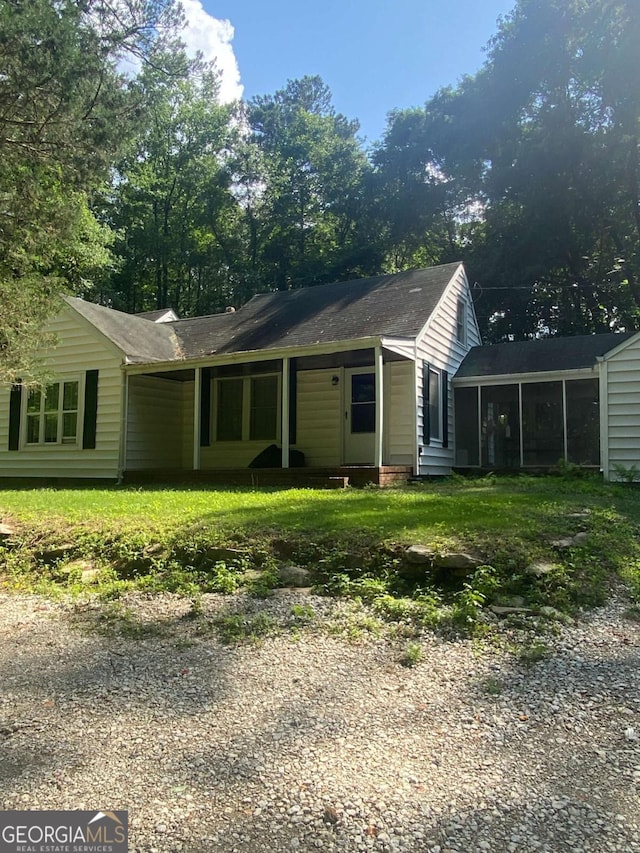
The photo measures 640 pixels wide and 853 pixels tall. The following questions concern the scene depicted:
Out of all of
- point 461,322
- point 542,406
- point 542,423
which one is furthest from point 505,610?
point 461,322

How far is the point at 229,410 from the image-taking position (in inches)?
577

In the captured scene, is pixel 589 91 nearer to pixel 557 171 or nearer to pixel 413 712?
pixel 557 171

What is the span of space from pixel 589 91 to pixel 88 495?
25.5m

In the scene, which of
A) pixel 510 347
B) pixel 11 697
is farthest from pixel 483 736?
pixel 510 347

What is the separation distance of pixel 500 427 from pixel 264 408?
222 inches

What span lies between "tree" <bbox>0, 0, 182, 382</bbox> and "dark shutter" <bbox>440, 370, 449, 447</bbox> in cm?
832

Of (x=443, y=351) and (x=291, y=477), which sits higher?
(x=443, y=351)

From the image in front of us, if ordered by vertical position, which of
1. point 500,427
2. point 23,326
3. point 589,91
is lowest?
point 500,427

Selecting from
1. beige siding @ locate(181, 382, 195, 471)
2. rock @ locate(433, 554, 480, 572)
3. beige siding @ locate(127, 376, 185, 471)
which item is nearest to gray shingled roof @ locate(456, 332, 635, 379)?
beige siding @ locate(181, 382, 195, 471)

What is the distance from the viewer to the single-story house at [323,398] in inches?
484

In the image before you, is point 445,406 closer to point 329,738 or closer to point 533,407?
point 533,407

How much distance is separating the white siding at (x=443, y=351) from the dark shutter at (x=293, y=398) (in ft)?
8.46

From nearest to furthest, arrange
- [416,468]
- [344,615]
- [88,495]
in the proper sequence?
[344,615], [88,495], [416,468]

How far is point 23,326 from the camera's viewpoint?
1070 centimetres
